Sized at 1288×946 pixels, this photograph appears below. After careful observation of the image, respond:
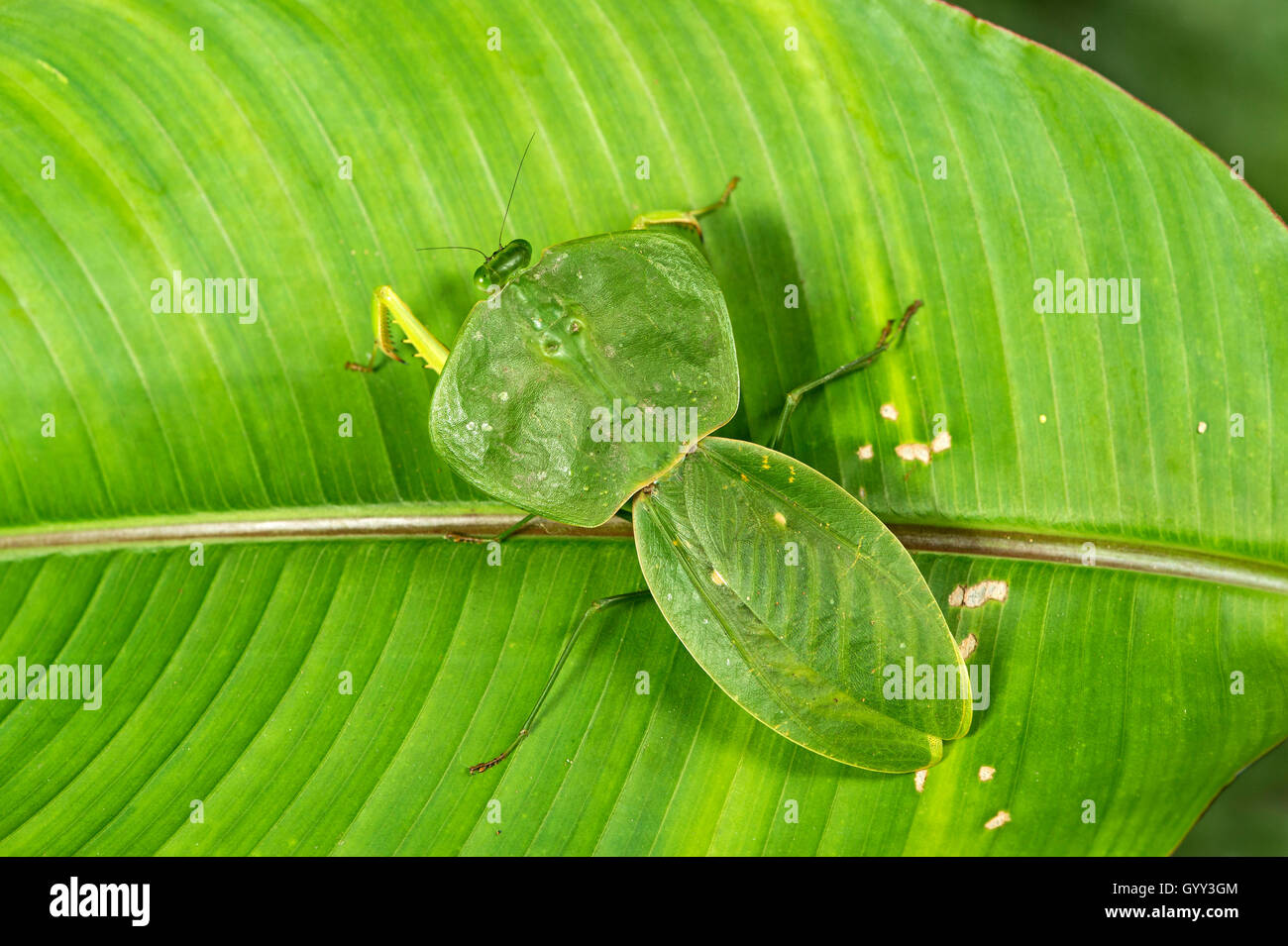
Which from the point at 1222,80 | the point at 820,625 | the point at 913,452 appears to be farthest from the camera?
the point at 1222,80

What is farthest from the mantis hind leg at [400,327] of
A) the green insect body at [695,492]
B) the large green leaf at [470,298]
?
the large green leaf at [470,298]

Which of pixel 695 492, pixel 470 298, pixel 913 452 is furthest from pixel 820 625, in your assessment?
pixel 470 298

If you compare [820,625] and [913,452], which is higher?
[913,452]

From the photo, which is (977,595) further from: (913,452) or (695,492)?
(695,492)

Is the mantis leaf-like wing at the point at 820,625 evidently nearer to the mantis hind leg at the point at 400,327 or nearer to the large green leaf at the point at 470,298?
the large green leaf at the point at 470,298

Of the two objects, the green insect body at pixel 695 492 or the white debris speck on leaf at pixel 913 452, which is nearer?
the green insect body at pixel 695 492

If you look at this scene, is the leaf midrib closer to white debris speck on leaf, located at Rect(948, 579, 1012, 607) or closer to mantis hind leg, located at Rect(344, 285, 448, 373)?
white debris speck on leaf, located at Rect(948, 579, 1012, 607)

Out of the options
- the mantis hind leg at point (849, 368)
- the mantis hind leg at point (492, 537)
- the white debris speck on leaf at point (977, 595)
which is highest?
the mantis hind leg at point (849, 368)

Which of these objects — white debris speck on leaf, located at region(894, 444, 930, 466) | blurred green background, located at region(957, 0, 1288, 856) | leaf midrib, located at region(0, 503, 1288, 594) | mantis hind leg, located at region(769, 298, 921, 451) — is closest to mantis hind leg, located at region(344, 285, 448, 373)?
leaf midrib, located at region(0, 503, 1288, 594)
